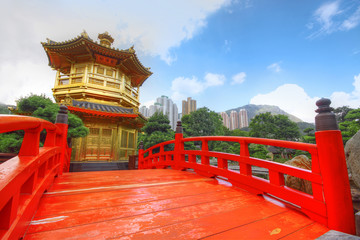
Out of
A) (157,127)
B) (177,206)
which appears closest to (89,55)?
A: (157,127)

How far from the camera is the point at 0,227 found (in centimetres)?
74

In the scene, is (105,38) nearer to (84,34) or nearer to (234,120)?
(84,34)

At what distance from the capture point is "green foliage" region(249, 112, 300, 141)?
22203 mm

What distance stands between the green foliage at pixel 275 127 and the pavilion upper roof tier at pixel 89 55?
1873 centimetres

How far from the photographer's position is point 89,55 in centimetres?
1058

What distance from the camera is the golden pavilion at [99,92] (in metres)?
9.08

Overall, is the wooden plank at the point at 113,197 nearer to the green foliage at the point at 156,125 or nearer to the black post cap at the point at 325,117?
the black post cap at the point at 325,117

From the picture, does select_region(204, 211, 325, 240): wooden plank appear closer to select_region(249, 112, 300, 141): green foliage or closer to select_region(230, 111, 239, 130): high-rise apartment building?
select_region(249, 112, 300, 141): green foliage

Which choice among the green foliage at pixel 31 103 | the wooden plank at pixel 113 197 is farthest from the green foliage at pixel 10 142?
the wooden plank at pixel 113 197

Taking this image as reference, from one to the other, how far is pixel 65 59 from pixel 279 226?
13.8m

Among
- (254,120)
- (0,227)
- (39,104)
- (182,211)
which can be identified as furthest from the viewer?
(254,120)

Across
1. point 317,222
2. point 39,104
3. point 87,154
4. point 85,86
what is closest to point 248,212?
point 317,222

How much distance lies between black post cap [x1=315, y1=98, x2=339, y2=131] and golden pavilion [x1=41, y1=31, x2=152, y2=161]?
867cm

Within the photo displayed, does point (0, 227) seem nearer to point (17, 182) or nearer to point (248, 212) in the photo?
point (17, 182)
